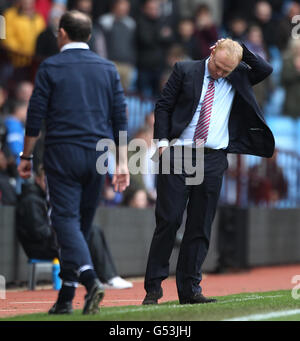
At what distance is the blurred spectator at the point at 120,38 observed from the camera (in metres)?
16.3

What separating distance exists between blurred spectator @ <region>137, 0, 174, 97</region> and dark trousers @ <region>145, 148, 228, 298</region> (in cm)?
927

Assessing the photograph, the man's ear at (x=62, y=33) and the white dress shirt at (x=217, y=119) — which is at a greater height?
the man's ear at (x=62, y=33)

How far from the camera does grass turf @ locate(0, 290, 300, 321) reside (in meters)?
6.64

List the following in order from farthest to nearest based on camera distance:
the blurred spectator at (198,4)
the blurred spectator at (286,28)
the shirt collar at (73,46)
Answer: the blurred spectator at (286,28) < the blurred spectator at (198,4) < the shirt collar at (73,46)

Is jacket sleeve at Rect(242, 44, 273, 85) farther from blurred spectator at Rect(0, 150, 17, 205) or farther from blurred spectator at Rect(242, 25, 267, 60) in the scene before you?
blurred spectator at Rect(242, 25, 267, 60)

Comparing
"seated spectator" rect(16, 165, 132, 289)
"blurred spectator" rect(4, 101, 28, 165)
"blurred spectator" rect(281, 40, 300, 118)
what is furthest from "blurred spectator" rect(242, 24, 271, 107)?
"seated spectator" rect(16, 165, 132, 289)

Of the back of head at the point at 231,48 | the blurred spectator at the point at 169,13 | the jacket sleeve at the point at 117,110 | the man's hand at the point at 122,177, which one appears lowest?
the man's hand at the point at 122,177

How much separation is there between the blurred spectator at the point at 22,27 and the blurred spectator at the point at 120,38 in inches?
64.2

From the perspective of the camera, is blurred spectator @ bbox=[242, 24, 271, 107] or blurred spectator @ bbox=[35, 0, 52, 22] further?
blurred spectator @ bbox=[242, 24, 271, 107]

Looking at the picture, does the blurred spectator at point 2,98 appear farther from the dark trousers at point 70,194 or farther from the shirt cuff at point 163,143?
the dark trousers at point 70,194

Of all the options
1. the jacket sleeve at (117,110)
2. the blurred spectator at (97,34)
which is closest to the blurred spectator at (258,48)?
the blurred spectator at (97,34)

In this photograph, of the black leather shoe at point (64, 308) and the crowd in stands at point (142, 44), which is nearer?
the black leather shoe at point (64, 308)

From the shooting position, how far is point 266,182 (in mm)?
15461

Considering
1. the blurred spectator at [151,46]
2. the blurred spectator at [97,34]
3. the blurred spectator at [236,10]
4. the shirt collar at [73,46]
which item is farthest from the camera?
the blurred spectator at [236,10]
